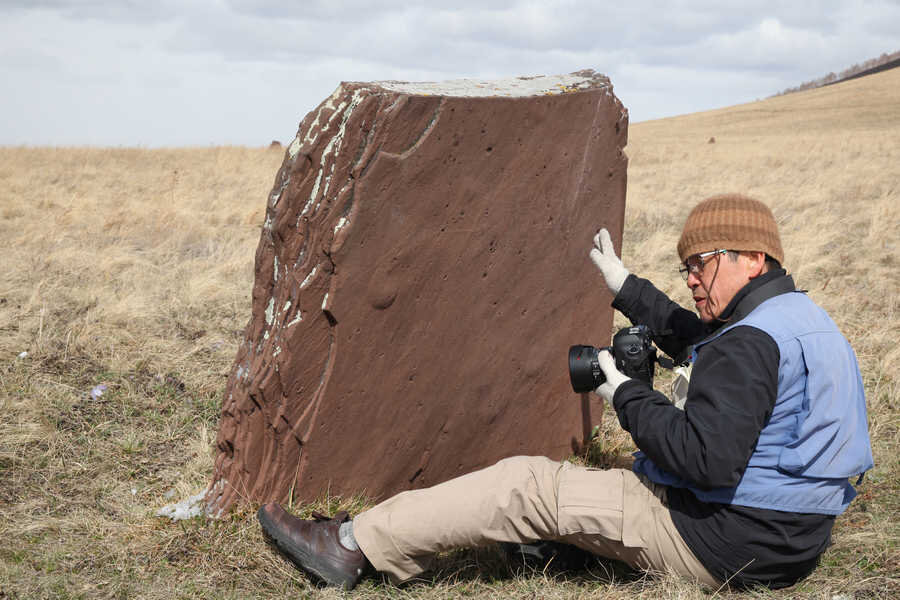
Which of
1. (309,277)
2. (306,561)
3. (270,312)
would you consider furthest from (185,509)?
(309,277)

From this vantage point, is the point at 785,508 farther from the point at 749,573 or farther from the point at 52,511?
the point at 52,511

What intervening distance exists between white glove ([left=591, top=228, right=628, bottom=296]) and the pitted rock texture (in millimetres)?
110

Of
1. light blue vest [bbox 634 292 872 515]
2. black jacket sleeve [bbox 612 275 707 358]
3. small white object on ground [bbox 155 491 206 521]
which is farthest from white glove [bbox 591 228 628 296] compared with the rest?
small white object on ground [bbox 155 491 206 521]

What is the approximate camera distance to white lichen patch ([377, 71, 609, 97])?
9.09 ft

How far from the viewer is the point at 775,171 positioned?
13.3m

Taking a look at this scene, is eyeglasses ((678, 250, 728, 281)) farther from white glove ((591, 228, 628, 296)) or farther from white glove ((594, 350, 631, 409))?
white glove ((591, 228, 628, 296))

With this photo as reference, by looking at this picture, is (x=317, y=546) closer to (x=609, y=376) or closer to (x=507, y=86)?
(x=609, y=376)

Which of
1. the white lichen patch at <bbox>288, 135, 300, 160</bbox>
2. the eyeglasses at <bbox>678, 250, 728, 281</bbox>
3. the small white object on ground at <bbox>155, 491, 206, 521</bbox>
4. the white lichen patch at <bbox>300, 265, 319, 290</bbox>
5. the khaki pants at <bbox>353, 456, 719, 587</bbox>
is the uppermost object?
the white lichen patch at <bbox>288, 135, 300, 160</bbox>

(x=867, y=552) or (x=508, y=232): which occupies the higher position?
(x=508, y=232)

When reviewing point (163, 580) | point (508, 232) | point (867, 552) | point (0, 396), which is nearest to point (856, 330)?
point (867, 552)

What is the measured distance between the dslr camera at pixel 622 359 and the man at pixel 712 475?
60mm

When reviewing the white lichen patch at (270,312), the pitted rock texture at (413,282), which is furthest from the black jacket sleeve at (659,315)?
the white lichen patch at (270,312)

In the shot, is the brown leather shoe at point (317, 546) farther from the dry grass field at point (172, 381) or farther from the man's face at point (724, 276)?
the man's face at point (724, 276)

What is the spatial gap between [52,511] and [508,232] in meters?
2.18
